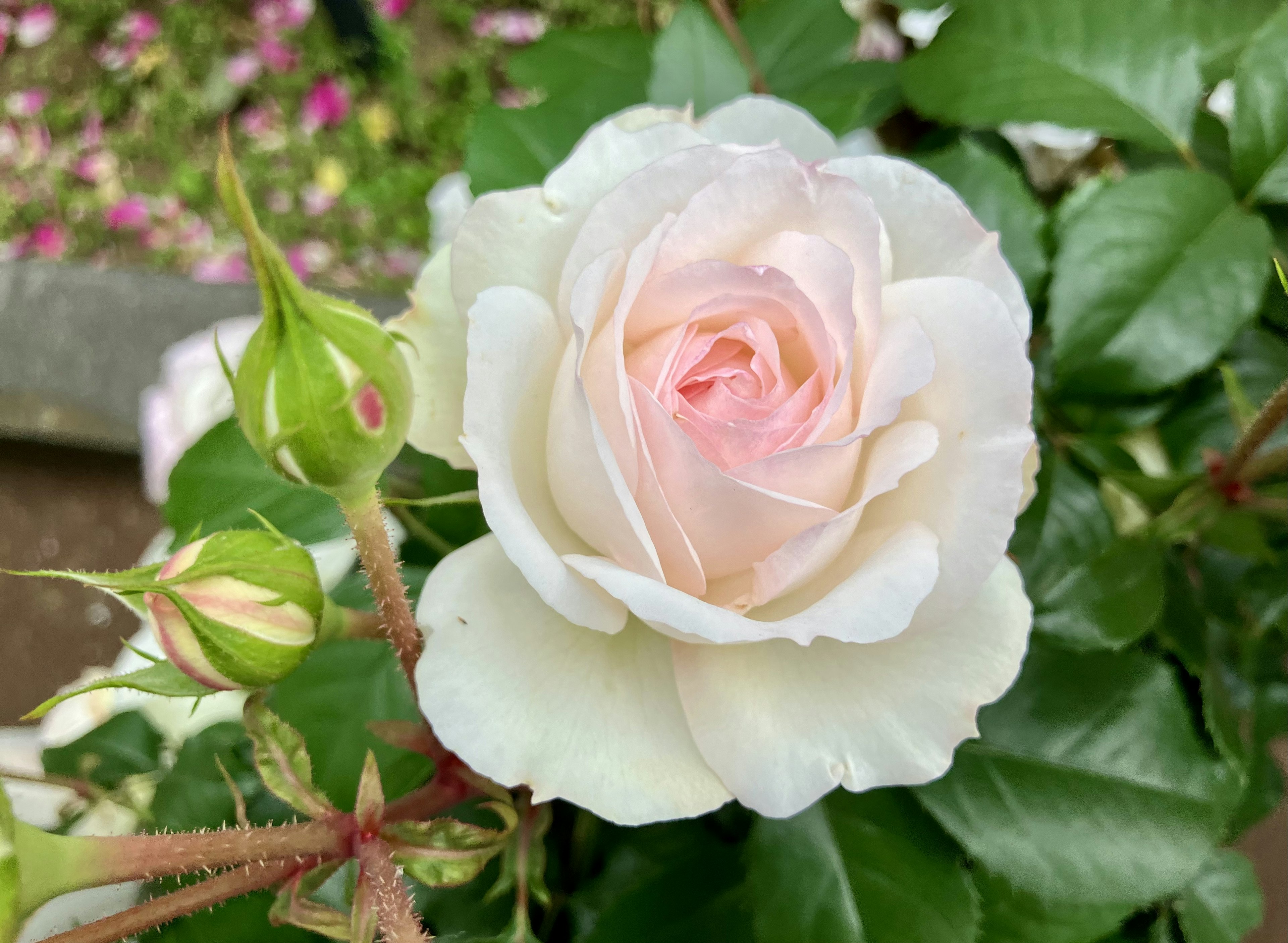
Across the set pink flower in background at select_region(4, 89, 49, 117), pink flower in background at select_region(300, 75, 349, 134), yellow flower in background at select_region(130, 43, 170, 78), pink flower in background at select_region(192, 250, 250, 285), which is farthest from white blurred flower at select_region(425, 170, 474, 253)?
pink flower in background at select_region(4, 89, 49, 117)

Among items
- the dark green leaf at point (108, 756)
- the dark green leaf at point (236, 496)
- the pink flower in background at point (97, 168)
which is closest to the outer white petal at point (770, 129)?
the dark green leaf at point (236, 496)

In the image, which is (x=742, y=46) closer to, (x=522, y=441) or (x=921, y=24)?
(x=921, y=24)

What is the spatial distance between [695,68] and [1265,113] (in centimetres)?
28

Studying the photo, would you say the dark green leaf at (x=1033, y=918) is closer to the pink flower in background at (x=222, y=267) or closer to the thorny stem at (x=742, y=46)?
the thorny stem at (x=742, y=46)

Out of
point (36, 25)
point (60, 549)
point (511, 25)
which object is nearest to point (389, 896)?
point (60, 549)

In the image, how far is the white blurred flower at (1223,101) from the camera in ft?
1.43

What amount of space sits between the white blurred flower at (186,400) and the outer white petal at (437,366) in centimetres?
42

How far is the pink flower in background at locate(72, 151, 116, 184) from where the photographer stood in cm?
150

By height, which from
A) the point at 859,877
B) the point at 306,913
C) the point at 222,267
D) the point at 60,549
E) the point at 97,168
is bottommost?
the point at 60,549

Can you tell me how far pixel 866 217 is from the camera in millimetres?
268

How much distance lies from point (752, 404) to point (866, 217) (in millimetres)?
68

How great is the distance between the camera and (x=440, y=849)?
0.27 m

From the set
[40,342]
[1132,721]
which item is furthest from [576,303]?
[40,342]

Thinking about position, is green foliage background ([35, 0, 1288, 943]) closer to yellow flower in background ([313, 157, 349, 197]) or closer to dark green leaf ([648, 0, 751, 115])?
dark green leaf ([648, 0, 751, 115])
